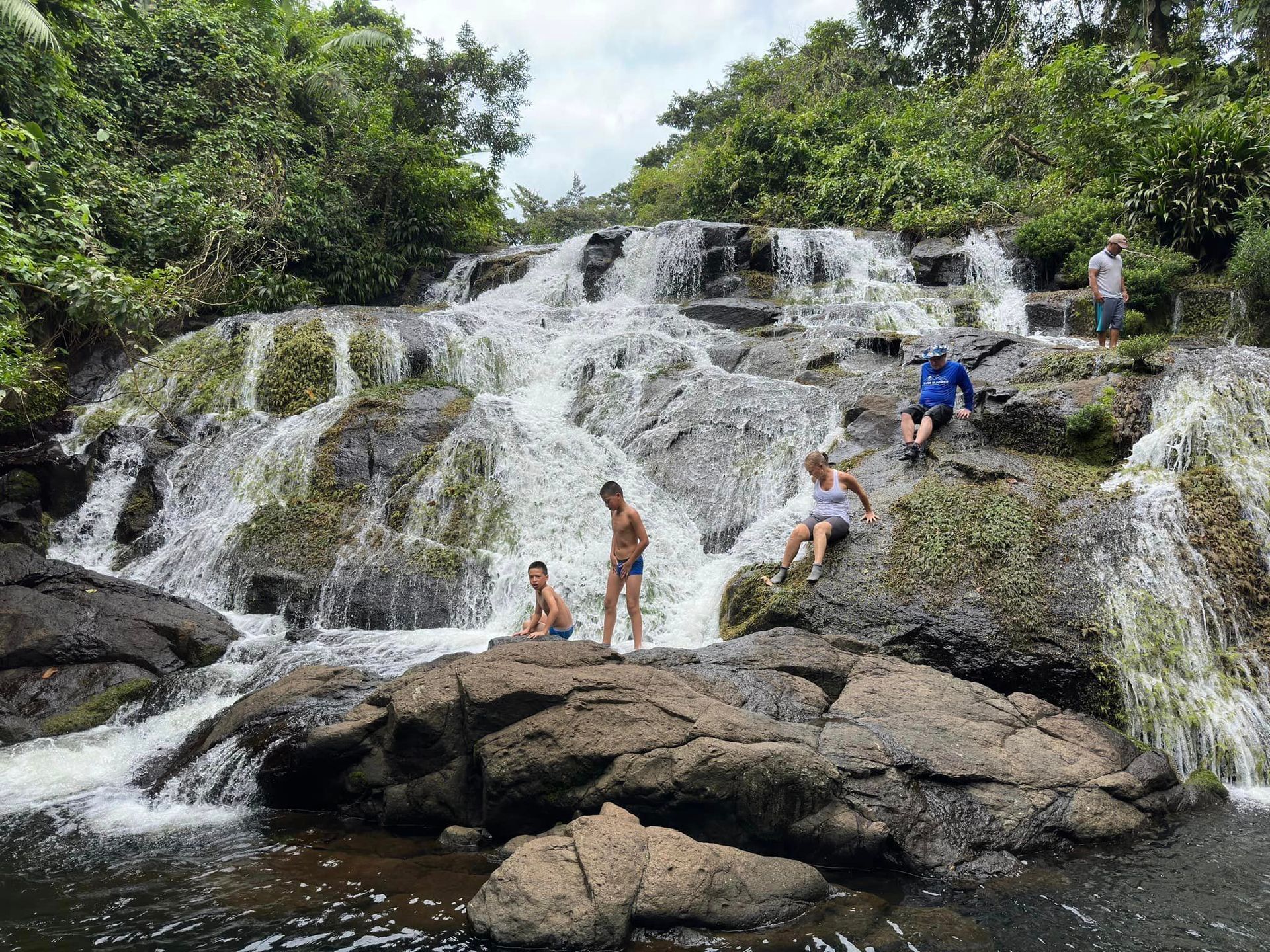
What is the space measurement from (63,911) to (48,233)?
8.80 m

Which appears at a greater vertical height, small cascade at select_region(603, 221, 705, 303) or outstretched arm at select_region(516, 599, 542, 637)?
small cascade at select_region(603, 221, 705, 303)

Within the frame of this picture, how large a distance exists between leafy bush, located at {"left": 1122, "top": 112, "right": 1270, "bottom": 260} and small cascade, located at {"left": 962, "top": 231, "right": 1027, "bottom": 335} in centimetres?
239

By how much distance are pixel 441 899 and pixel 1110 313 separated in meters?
11.1

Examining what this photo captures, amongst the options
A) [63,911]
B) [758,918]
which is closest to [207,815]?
[63,911]

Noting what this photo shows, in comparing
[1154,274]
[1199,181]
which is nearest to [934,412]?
[1154,274]

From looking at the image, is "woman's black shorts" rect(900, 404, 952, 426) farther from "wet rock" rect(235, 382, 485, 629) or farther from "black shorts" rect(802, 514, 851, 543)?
"wet rock" rect(235, 382, 485, 629)

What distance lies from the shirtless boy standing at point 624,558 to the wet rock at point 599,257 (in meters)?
12.9

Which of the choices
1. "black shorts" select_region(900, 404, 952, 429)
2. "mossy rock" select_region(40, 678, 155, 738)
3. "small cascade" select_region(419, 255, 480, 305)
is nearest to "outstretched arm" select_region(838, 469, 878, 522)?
"black shorts" select_region(900, 404, 952, 429)

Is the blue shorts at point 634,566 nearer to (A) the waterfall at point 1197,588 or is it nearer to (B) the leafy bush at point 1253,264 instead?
(A) the waterfall at point 1197,588

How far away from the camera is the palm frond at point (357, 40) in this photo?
894 inches

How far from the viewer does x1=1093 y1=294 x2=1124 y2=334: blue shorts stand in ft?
35.4

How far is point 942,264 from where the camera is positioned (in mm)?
16734

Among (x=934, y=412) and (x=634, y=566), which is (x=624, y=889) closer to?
(x=634, y=566)

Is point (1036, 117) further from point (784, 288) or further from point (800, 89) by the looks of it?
point (800, 89)
